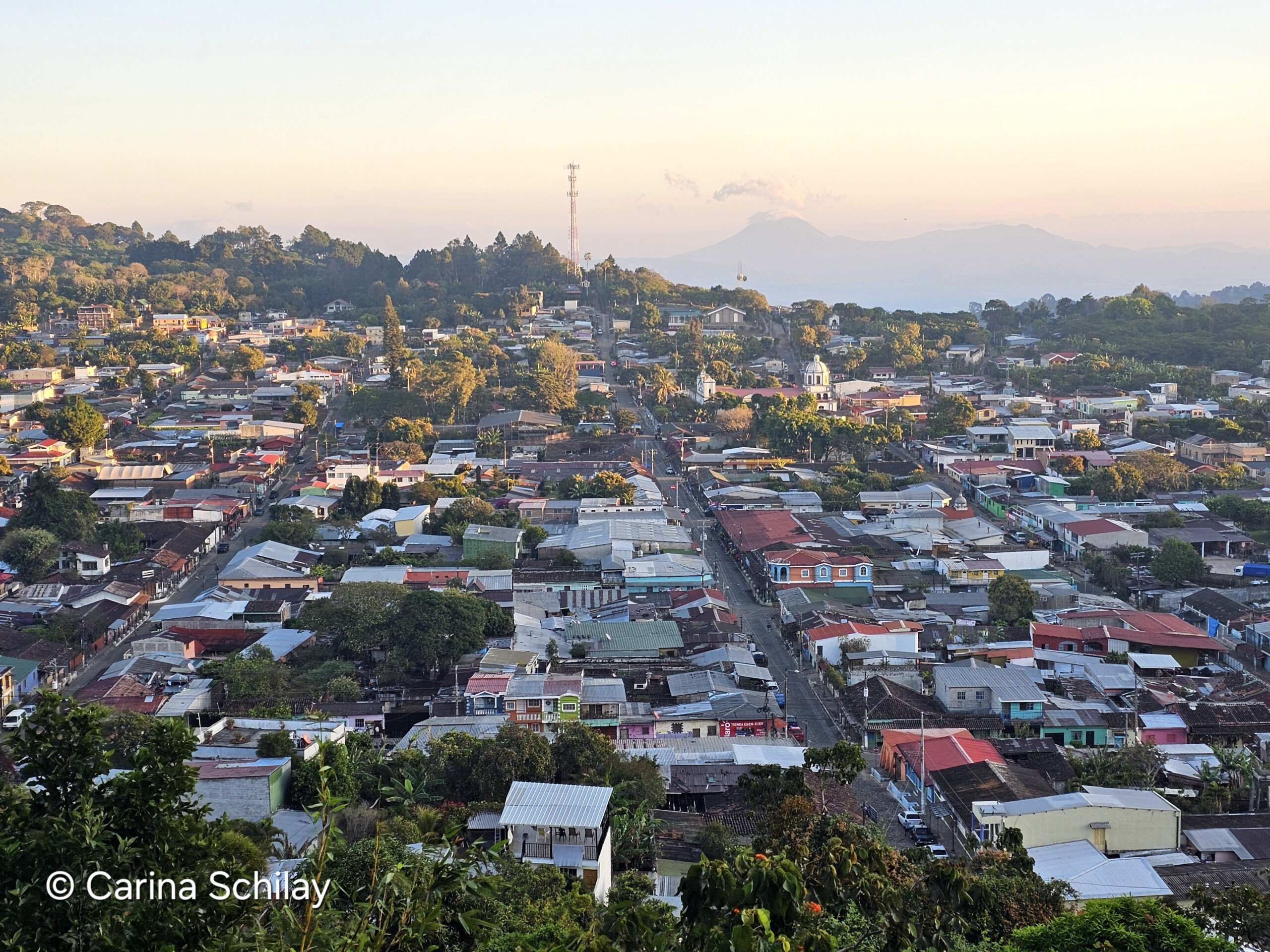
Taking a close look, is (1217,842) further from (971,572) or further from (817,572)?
(817,572)

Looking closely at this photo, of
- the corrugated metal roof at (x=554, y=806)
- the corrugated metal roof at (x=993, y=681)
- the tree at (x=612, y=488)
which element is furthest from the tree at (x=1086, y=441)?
the corrugated metal roof at (x=554, y=806)

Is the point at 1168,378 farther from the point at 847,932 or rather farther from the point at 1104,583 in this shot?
the point at 847,932

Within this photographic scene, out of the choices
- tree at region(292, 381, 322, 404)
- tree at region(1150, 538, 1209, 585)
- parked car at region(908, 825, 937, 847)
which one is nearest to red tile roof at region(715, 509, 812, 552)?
tree at region(1150, 538, 1209, 585)

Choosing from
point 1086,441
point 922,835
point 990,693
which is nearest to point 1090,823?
point 922,835

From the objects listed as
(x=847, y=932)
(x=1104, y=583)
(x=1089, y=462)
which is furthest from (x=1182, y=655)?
(x=1089, y=462)

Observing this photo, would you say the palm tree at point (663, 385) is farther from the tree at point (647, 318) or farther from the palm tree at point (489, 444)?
the tree at point (647, 318)

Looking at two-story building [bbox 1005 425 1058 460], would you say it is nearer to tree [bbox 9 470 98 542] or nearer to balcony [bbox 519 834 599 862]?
tree [bbox 9 470 98 542]
